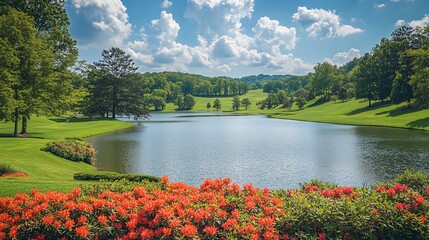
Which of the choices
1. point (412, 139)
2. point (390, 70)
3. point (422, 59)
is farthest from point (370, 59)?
point (412, 139)

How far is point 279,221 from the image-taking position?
651cm

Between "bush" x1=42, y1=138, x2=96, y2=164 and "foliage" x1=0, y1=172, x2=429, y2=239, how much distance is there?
20472 mm

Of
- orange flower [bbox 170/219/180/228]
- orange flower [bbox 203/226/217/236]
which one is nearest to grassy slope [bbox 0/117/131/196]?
orange flower [bbox 170/219/180/228]

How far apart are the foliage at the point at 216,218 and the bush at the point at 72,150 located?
67.2ft

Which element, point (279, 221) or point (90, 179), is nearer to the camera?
point (279, 221)

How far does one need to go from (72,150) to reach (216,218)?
23.7m

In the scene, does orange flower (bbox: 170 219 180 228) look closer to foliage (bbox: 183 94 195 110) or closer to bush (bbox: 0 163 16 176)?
bush (bbox: 0 163 16 176)

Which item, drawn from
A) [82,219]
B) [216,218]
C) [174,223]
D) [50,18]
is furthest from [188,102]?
[174,223]

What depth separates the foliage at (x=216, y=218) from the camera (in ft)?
20.3

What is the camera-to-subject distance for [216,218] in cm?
648

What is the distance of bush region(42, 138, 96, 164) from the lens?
2656 centimetres

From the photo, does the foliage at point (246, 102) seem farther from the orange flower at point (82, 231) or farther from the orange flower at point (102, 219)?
the orange flower at point (82, 231)

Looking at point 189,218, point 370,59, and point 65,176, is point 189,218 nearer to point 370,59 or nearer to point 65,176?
point 65,176

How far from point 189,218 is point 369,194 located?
4428mm
